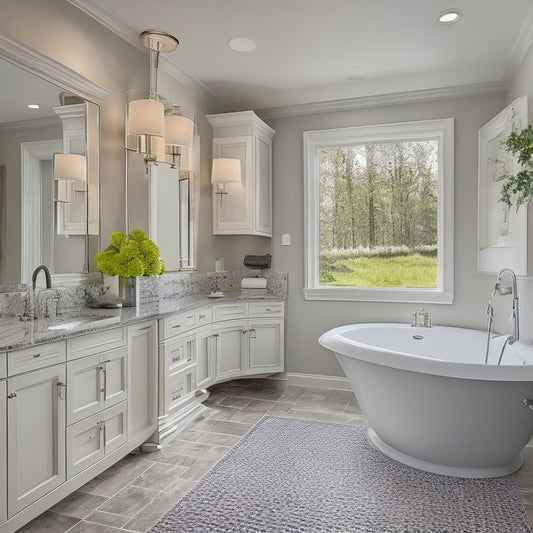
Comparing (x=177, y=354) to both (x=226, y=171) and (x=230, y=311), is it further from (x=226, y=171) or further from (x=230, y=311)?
(x=226, y=171)

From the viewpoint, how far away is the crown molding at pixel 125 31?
2706 millimetres

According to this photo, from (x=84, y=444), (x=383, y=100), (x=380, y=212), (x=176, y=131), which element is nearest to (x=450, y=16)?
(x=383, y=100)

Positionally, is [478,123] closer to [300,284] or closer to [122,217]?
[300,284]

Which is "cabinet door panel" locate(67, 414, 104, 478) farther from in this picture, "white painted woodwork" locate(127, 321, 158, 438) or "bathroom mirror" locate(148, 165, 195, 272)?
"bathroom mirror" locate(148, 165, 195, 272)

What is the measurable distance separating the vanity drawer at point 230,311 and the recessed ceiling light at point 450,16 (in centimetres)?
258

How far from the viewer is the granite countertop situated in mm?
1836

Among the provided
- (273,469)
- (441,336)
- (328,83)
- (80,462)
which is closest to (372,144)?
(328,83)

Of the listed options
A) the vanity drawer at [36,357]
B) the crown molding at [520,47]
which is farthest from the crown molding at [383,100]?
the vanity drawer at [36,357]

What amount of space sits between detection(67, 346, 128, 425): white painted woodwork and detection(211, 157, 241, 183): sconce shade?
6.60 ft

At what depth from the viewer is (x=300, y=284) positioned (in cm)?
441

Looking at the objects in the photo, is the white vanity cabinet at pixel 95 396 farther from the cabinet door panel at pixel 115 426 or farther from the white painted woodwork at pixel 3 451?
the white painted woodwork at pixel 3 451

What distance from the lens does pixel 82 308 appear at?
2756 mm

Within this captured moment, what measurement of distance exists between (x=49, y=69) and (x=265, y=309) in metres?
2.52

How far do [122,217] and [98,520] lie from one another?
185 cm
